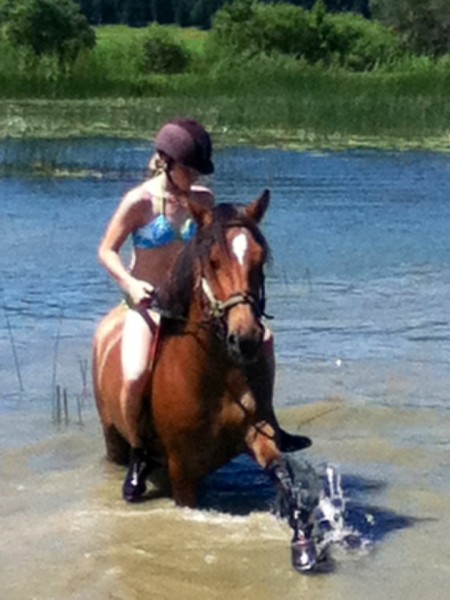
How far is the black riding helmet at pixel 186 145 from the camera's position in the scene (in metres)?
7.03

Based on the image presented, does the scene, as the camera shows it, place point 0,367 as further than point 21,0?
No

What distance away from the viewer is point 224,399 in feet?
22.5

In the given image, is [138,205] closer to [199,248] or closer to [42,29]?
[199,248]

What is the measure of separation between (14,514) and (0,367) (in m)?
3.14

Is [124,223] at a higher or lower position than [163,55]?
higher

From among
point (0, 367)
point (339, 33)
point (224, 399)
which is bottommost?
point (339, 33)

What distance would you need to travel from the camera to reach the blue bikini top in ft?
24.0

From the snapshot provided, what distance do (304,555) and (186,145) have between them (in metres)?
1.75

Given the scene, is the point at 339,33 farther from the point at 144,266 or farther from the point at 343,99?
the point at 144,266

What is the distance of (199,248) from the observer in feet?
22.0

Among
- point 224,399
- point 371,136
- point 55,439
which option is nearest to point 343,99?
point 371,136

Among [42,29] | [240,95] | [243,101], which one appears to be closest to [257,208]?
[243,101]

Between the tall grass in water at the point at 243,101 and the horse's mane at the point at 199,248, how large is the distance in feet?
63.6

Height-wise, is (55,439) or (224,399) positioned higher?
(224,399)
